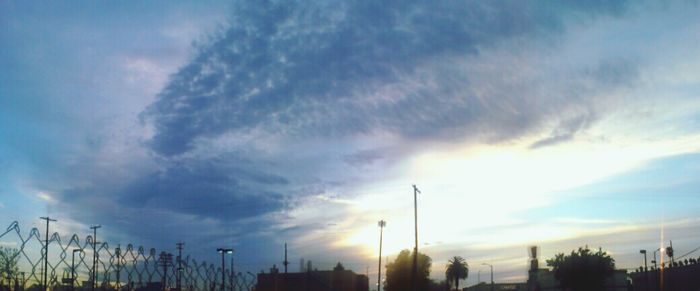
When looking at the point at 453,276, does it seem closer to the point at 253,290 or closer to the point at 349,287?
the point at 349,287

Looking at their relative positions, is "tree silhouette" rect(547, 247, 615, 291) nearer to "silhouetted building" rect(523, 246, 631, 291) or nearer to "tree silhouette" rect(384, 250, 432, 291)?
"silhouetted building" rect(523, 246, 631, 291)

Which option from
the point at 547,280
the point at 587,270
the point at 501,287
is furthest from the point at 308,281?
the point at 501,287

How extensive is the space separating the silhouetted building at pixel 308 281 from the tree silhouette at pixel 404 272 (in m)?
7.56

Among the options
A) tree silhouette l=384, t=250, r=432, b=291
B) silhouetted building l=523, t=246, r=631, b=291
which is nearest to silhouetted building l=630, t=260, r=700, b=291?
silhouetted building l=523, t=246, r=631, b=291

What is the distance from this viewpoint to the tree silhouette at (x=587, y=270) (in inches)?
3578

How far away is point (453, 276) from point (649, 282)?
37.0m

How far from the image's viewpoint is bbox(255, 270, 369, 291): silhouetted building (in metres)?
106

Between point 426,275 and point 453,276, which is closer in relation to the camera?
point 426,275

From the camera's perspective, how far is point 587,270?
9100 centimetres

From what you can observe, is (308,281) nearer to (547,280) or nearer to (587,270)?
(587,270)

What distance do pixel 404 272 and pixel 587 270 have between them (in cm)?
3192

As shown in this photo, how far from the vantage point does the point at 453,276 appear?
126 m

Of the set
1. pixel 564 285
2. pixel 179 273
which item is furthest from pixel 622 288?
pixel 179 273

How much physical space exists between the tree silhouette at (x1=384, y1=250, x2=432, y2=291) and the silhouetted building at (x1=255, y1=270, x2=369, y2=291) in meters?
7.56
